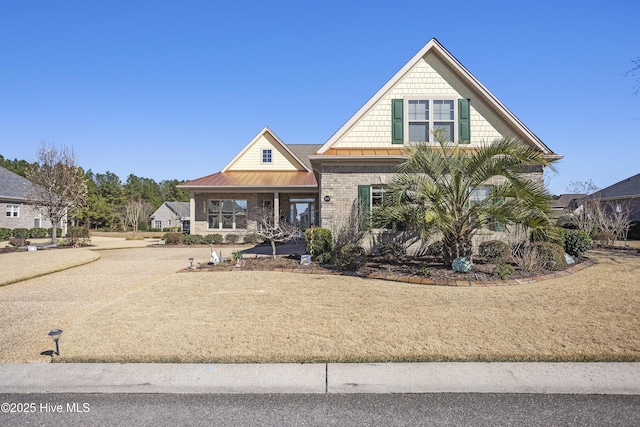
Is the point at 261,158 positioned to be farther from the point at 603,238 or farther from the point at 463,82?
the point at 603,238

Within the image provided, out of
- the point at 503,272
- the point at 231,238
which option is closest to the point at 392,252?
the point at 503,272

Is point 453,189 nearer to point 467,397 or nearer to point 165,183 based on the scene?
point 467,397

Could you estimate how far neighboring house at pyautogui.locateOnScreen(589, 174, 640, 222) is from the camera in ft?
84.5

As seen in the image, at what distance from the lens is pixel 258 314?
20.6ft

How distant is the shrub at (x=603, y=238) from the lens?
16.7 m

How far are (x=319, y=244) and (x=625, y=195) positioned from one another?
27119mm

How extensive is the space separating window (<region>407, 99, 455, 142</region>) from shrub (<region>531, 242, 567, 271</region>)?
497 centimetres

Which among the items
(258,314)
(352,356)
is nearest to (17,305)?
(258,314)

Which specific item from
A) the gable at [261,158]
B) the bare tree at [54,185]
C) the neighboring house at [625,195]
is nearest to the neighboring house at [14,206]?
the bare tree at [54,185]

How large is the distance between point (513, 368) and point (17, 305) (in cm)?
936

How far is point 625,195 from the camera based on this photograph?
26.1 m

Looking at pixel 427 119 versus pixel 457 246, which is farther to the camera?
pixel 427 119

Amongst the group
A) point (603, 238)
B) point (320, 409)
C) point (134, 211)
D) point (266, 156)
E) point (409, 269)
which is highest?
point (266, 156)

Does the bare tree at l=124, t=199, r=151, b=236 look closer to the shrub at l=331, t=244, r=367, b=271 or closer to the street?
the shrub at l=331, t=244, r=367, b=271
